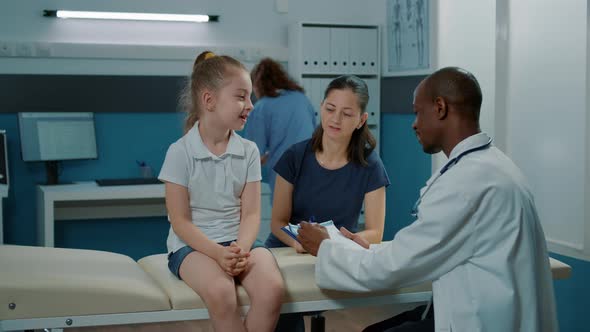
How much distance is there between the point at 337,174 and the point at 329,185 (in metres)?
0.04

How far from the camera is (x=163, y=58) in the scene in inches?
192

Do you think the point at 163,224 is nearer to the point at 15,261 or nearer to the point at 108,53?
the point at 108,53

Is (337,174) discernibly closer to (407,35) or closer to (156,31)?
(407,35)

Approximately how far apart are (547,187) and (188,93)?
1.77m

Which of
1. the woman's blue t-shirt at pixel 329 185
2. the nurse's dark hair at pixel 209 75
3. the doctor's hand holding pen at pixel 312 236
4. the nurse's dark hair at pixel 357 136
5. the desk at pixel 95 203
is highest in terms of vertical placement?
the nurse's dark hair at pixel 209 75

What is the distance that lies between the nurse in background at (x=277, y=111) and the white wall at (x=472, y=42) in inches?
31.4

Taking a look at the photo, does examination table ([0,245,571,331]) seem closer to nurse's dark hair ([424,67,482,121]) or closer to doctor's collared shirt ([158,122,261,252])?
doctor's collared shirt ([158,122,261,252])

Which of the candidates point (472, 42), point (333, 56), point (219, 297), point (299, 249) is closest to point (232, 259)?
point (219, 297)

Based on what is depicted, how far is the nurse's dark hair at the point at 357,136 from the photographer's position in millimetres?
2422

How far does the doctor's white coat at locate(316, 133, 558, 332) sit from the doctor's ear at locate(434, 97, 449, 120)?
0.27 ft

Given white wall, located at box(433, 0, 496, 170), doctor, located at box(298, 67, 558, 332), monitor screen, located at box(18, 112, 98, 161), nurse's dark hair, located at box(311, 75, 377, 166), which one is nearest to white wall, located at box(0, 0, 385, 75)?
monitor screen, located at box(18, 112, 98, 161)

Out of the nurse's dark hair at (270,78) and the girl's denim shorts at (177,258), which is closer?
the girl's denim shorts at (177,258)

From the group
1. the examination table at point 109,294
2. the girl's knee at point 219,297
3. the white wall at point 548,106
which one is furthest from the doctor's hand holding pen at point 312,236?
the white wall at point 548,106

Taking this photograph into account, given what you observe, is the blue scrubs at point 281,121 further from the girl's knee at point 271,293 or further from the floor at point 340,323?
the girl's knee at point 271,293
